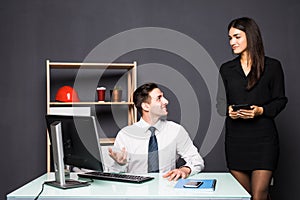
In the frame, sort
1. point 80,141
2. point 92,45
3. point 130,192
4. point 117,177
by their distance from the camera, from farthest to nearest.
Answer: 1. point 92,45
2. point 117,177
3. point 80,141
4. point 130,192

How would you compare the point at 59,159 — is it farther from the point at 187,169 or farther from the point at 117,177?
the point at 187,169

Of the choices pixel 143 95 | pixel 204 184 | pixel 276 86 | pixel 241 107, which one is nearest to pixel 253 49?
pixel 276 86

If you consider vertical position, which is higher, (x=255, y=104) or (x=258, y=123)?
(x=255, y=104)

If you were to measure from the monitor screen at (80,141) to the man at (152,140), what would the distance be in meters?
0.46

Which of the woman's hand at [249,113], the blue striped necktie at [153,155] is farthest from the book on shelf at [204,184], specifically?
the woman's hand at [249,113]

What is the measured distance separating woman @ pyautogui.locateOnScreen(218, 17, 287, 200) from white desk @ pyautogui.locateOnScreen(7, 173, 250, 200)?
63cm

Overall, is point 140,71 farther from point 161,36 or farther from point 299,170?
point 299,170

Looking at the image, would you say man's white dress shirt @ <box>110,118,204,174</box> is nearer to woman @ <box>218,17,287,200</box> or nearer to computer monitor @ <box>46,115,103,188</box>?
woman @ <box>218,17,287,200</box>

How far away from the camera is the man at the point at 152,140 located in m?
2.90

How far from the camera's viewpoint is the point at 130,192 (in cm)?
209

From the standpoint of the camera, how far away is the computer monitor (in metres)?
2.23

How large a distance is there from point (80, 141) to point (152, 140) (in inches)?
30.1

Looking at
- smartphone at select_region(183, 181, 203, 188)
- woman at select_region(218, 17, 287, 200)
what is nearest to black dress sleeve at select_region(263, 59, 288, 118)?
woman at select_region(218, 17, 287, 200)

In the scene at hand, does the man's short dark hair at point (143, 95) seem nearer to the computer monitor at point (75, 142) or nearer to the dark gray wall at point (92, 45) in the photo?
the computer monitor at point (75, 142)
